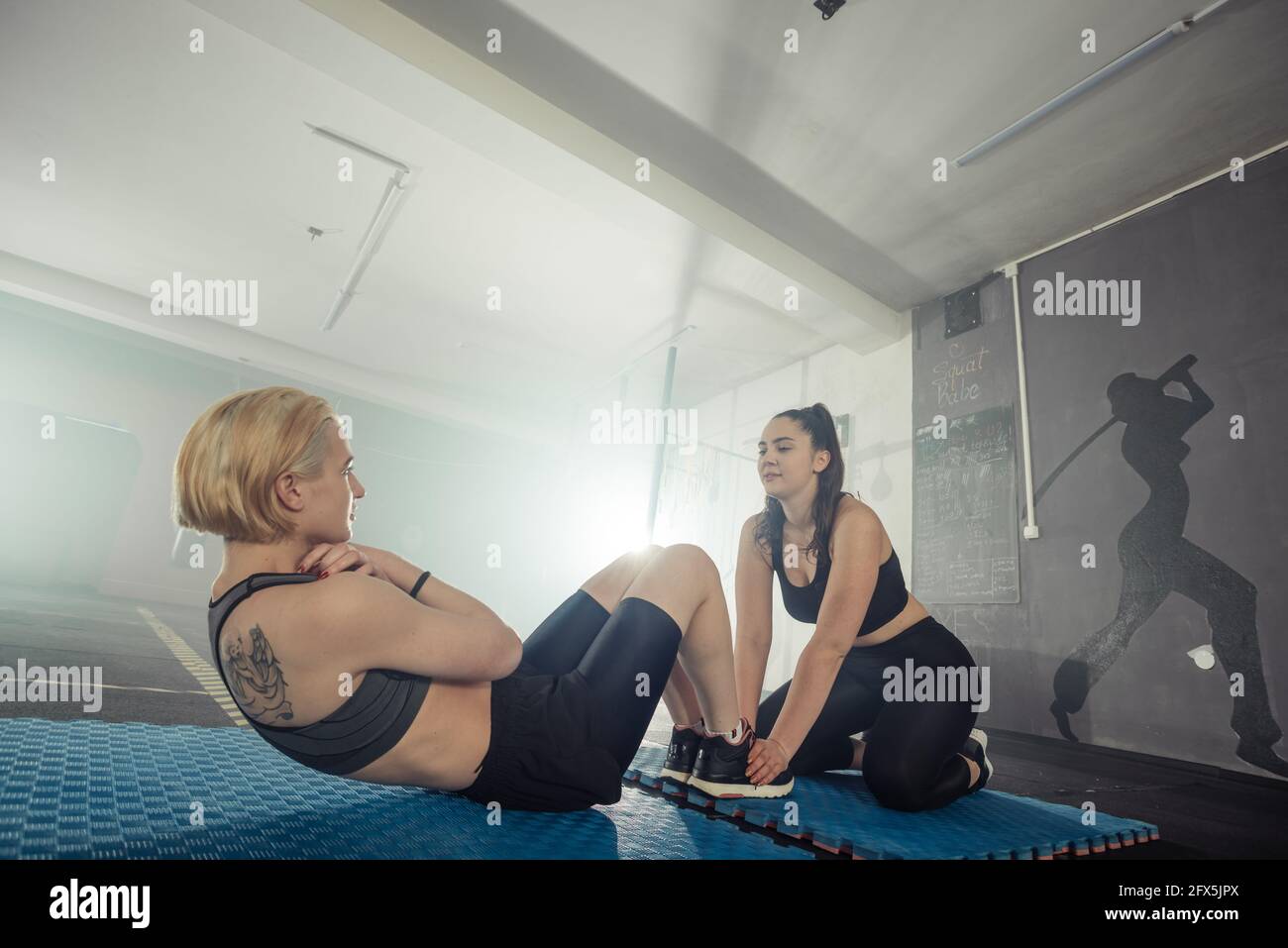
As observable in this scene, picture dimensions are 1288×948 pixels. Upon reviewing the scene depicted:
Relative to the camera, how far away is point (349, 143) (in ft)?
13.8

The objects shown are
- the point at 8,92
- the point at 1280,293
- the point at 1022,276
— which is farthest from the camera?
the point at 1022,276

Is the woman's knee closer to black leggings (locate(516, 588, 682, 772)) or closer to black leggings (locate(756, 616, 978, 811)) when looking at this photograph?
black leggings (locate(516, 588, 682, 772))

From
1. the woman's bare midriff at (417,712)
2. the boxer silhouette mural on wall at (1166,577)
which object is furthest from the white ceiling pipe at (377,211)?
the boxer silhouette mural on wall at (1166,577)

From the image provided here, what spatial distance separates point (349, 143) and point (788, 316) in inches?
144

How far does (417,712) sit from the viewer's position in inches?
43.2

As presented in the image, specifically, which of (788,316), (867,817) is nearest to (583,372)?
(788,316)

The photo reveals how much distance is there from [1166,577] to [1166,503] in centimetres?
40

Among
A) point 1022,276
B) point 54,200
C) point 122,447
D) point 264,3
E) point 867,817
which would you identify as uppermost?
point 54,200

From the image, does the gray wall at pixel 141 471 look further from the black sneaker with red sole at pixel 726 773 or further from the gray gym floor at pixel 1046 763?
the black sneaker with red sole at pixel 726 773

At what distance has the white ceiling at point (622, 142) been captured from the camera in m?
3.09

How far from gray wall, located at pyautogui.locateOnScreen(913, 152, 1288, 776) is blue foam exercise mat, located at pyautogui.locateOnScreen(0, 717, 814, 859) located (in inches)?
123

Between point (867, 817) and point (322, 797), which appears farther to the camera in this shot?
point (867, 817)
